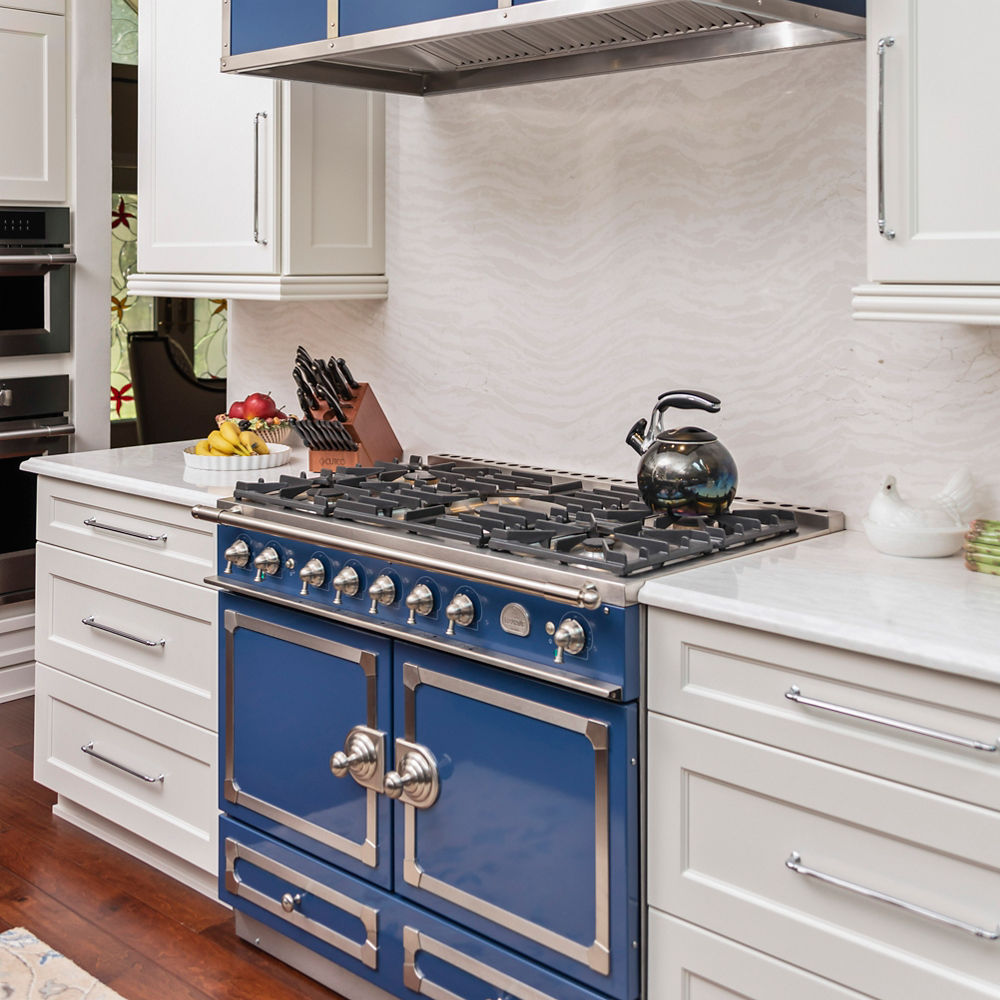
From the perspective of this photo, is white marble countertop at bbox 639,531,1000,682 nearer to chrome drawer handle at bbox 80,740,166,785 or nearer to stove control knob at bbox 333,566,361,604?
stove control knob at bbox 333,566,361,604

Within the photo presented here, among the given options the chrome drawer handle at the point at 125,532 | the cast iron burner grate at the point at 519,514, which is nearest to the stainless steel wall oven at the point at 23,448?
the chrome drawer handle at the point at 125,532

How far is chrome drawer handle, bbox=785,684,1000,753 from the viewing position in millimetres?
1601

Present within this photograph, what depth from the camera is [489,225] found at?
9.93ft

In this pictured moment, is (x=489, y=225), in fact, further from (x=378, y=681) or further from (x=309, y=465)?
(x=378, y=681)

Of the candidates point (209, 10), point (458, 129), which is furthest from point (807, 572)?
point (209, 10)

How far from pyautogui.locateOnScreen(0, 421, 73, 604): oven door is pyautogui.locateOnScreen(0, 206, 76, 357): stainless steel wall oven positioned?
26cm

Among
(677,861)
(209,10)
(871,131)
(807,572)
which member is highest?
(209,10)

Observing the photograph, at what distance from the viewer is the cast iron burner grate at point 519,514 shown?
2104 mm

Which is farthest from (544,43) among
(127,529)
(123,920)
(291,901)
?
(123,920)

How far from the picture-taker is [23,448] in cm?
416

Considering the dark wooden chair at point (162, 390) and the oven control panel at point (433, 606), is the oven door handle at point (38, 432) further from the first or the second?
the oven control panel at point (433, 606)

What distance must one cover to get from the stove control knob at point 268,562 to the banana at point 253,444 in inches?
22.6

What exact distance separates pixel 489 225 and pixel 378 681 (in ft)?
3.97

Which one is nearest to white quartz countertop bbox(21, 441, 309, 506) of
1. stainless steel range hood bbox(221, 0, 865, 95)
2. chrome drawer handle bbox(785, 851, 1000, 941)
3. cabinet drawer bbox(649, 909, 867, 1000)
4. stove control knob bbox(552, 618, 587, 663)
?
stainless steel range hood bbox(221, 0, 865, 95)
